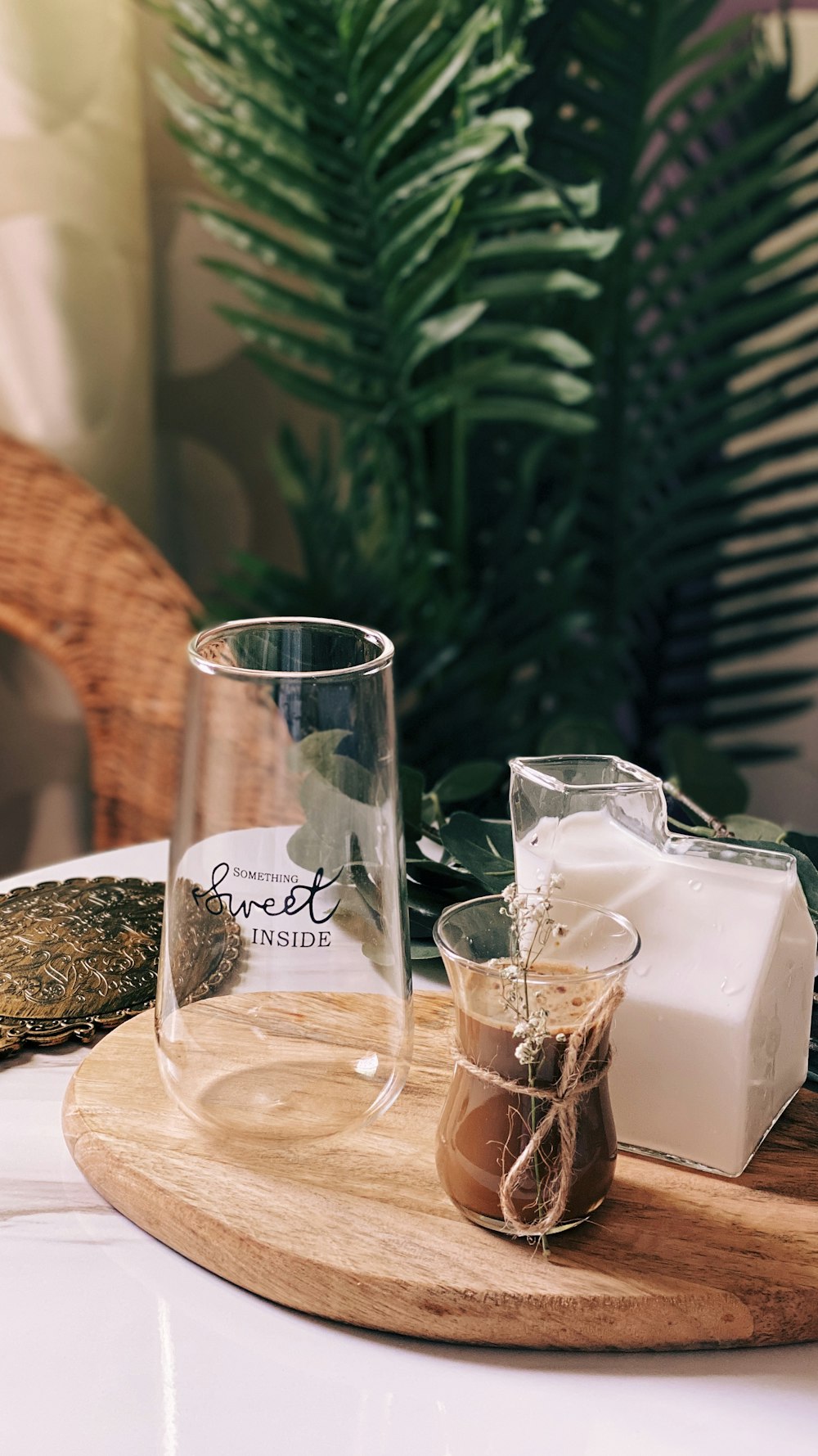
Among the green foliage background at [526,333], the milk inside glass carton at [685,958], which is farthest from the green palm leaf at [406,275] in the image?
the milk inside glass carton at [685,958]

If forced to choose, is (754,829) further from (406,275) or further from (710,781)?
(406,275)

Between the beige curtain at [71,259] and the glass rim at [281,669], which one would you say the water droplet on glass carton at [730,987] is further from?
the beige curtain at [71,259]

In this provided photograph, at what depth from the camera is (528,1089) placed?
433 millimetres

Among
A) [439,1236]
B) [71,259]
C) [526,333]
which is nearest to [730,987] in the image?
[439,1236]

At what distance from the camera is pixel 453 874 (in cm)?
62

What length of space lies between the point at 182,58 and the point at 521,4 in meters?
0.36

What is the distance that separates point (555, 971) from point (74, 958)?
0.93 ft

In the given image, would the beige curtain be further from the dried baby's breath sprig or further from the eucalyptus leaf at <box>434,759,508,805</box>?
the dried baby's breath sprig

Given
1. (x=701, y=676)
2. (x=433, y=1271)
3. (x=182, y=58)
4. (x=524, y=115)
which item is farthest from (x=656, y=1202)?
(x=701, y=676)

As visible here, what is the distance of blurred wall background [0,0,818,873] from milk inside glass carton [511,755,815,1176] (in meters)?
1.09

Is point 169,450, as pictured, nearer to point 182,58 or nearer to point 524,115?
point 182,58

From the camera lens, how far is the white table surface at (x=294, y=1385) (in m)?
0.38

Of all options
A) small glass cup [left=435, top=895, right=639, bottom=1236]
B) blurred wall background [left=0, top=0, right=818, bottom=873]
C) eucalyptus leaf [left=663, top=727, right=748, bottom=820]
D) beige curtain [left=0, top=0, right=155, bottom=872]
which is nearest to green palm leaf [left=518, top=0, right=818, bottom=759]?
blurred wall background [left=0, top=0, right=818, bottom=873]

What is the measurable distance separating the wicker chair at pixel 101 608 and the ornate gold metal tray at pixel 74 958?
1.72 feet
